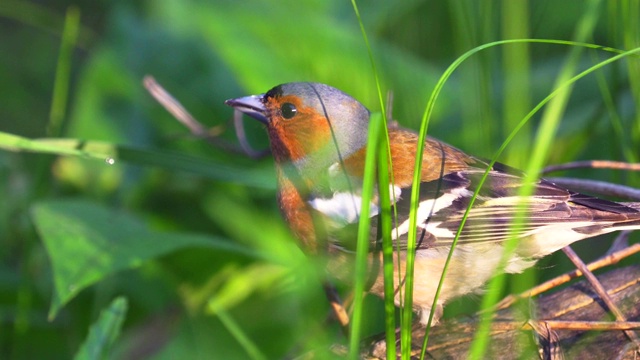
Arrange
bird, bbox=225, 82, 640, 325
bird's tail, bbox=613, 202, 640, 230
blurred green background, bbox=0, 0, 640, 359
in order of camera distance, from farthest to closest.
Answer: blurred green background, bbox=0, 0, 640, 359
bird, bbox=225, 82, 640, 325
bird's tail, bbox=613, 202, 640, 230

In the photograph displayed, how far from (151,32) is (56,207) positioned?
131 cm

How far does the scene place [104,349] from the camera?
194 centimetres

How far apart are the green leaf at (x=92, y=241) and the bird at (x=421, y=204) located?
44 cm

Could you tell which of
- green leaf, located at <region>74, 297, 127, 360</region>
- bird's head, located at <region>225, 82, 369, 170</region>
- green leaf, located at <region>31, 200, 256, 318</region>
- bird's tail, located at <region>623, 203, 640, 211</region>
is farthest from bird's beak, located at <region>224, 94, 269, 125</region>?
bird's tail, located at <region>623, 203, 640, 211</region>

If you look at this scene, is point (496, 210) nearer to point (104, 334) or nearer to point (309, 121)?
point (309, 121)

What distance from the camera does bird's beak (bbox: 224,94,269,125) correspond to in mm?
2350

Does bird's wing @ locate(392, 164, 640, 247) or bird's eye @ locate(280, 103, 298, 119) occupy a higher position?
bird's eye @ locate(280, 103, 298, 119)

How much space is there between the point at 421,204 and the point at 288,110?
1.56 feet

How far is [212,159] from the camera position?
10.3 ft

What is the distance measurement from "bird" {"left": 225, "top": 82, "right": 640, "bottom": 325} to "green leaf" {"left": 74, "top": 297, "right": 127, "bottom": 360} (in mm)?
504

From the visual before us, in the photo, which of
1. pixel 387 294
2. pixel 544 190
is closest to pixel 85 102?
pixel 544 190

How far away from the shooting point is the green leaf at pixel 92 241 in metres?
2.31

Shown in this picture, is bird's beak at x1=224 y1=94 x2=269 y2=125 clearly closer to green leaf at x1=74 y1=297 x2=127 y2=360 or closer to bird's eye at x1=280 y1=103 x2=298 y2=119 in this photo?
bird's eye at x1=280 y1=103 x2=298 y2=119

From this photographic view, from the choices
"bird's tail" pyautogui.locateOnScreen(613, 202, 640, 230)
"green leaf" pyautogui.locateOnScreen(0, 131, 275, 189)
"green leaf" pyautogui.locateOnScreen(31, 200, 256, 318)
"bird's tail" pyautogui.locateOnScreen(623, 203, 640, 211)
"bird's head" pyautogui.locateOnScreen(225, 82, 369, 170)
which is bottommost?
"green leaf" pyautogui.locateOnScreen(31, 200, 256, 318)
